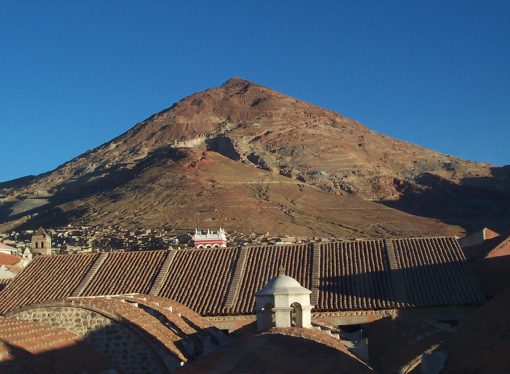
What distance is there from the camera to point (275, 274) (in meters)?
22.4

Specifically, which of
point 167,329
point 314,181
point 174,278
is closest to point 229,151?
point 314,181

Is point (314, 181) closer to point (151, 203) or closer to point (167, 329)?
point (151, 203)

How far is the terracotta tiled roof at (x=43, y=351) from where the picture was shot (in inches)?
374

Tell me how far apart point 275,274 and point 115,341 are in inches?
398

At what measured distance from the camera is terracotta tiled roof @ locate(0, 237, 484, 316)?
68.8 feet

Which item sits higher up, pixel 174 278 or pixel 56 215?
pixel 56 215

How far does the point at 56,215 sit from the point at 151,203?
42.0 feet

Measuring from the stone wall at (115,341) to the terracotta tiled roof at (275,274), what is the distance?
8.26 metres

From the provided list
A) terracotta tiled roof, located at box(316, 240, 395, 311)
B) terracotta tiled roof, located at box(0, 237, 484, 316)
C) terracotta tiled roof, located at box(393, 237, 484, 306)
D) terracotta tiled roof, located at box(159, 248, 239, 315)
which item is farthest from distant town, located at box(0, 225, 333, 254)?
terracotta tiled roof, located at box(393, 237, 484, 306)

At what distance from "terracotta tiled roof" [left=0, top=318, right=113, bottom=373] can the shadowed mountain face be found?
5780 cm

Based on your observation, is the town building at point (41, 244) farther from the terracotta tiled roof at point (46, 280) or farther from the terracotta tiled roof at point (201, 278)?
the terracotta tiled roof at point (201, 278)

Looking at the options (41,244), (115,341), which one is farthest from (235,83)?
(115,341)

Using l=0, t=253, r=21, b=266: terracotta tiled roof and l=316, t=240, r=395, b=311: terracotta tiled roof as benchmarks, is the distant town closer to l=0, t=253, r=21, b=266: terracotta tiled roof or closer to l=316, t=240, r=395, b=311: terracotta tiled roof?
l=0, t=253, r=21, b=266: terracotta tiled roof

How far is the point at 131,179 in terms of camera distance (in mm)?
93938
